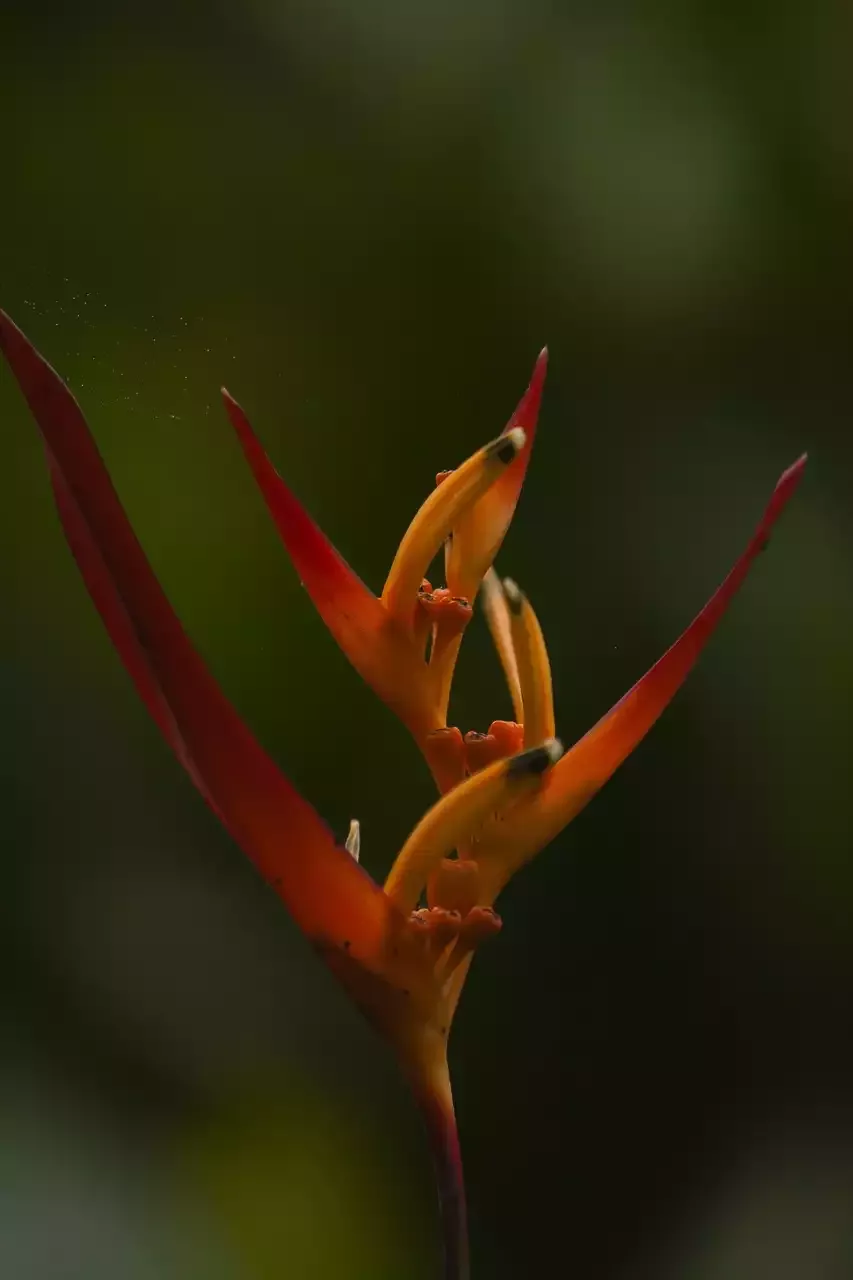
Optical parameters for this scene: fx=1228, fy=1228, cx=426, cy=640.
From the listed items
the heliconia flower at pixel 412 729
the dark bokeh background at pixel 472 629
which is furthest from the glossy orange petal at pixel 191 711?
the dark bokeh background at pixel 472 629

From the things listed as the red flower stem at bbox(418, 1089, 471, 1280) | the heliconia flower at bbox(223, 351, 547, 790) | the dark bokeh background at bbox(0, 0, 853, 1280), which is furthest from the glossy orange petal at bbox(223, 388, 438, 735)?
the dark bokeh background at bbox(0, 0, 853, 1280)

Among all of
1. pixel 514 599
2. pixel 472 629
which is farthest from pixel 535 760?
pixel 472 629

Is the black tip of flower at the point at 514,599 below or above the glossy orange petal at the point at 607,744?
above

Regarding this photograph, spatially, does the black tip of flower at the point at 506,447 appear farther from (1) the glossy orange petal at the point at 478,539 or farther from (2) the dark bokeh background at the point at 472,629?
(2) the dark bokeh background at the point at 472,629

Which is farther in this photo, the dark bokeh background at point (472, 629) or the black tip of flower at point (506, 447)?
the dark bokeh background at point (472, 629)

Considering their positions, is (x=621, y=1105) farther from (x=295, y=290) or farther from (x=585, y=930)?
(x=295, y=290)

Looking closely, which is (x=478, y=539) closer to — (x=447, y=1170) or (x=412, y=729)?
(x=412, y=729)
